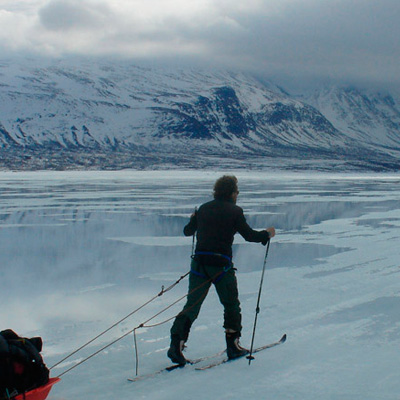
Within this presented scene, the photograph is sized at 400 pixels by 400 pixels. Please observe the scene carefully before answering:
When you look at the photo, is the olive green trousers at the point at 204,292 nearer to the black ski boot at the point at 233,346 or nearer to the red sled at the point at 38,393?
the black ski boot at the point at 233,346

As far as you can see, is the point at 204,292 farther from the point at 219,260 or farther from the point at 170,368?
the point at 170,368

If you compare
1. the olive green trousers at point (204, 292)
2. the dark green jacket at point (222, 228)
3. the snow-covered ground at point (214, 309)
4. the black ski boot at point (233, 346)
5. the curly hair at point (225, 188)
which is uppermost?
the curly hair at point (225, 188)

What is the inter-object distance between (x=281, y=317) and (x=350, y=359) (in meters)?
1.55

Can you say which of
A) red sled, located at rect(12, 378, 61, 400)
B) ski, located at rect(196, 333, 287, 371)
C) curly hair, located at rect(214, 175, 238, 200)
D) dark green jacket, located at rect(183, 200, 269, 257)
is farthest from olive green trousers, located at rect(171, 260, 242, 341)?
red sled, located at rect(12, 378, 61, 400)

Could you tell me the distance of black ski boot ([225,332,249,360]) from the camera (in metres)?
5.22

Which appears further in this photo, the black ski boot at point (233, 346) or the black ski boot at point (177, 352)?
the black ski boot at point (233, 346)

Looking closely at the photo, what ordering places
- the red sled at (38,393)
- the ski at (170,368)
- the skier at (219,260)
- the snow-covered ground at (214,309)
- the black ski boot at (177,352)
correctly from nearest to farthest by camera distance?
the red sled at (38,393) < the snow-covered ground at (214,309) < the ski at (170,368) < the black ski boot at (177,352) < the skier at (219,260)

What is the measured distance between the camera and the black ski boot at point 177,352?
501 cm

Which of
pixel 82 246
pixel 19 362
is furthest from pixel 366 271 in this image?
pixel 19 362

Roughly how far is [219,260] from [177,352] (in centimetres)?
88

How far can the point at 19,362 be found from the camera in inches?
155

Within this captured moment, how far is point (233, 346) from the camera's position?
17.1 ft

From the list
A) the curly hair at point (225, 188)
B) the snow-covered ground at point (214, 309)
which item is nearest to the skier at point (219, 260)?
the curly hair at point (225, 188)

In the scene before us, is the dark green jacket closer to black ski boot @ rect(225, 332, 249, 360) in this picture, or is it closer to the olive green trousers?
Result: the olive green trousers
